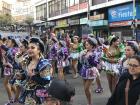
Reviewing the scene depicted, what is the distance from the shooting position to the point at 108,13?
4791 centimetres

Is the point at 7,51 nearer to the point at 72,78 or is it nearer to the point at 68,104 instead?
the point at 72,78

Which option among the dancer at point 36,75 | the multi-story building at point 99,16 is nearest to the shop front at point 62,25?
the multi-story building at point 99,16

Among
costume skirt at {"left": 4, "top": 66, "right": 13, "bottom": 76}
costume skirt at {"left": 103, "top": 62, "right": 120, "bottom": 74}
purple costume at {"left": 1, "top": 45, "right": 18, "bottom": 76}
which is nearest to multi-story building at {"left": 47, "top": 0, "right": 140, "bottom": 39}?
purple costume at {"left": 1, "top": 45, "right": 18, "bottom": 76}

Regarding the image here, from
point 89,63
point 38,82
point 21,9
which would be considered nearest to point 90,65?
point 89,63

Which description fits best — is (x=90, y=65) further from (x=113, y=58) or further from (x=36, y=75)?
(x=36, y=75)

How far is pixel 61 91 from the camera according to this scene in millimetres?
3549

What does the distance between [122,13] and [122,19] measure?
584 millimetres

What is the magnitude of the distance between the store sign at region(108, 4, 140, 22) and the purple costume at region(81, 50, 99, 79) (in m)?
30.8

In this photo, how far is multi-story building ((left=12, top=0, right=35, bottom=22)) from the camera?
132775mm

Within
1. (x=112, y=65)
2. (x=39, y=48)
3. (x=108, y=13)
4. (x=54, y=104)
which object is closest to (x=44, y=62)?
(x=39, y=48)

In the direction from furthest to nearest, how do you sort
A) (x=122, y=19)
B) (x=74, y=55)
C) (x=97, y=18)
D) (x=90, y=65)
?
1. (x=97, y=18)
2. (x=122, y=19)
3. (x=74, y=55)
4. (x=90, y=65)

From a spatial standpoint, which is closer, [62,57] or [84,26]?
[62,57]

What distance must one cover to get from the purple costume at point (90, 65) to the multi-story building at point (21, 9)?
11907cm

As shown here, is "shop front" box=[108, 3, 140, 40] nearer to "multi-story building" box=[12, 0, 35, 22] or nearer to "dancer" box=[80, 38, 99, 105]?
"dancer" box=[80, 38, 99, 105]
